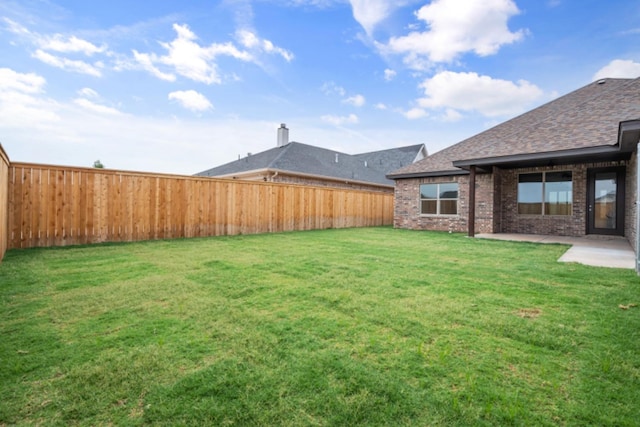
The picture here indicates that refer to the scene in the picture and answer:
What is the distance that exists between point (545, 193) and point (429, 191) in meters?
4.14

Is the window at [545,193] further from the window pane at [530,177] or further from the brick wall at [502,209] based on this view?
the brick wall at [502,209]

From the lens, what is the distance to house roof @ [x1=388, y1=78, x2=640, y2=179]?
880cm

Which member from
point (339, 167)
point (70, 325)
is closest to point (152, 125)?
point (339, 167)

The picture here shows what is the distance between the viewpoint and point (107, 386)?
182 cm

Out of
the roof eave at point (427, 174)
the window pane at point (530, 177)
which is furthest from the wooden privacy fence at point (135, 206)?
the window pane at point (530, 177)

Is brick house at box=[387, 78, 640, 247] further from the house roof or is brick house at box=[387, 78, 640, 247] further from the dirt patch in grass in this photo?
the dirt patch in grass

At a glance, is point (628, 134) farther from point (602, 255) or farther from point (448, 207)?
point (448, 207)

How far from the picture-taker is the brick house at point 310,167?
16578mm

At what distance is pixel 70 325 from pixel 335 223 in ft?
37.3

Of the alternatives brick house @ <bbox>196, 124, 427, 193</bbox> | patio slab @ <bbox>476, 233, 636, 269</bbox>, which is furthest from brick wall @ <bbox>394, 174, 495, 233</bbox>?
brick house @ <bbox>196, 124, 427, 193</bbox>

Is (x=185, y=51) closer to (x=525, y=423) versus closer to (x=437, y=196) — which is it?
(x=437, y=196)

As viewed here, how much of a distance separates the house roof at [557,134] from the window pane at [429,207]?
125cm

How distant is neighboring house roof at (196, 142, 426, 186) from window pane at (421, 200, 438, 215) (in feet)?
20.9

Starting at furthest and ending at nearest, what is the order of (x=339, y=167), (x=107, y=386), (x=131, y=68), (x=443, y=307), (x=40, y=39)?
(x=339, y=167) < (x=131, y=68) < (x=40, y=39) < (x=443, y=307) < (x=107, y=386)
